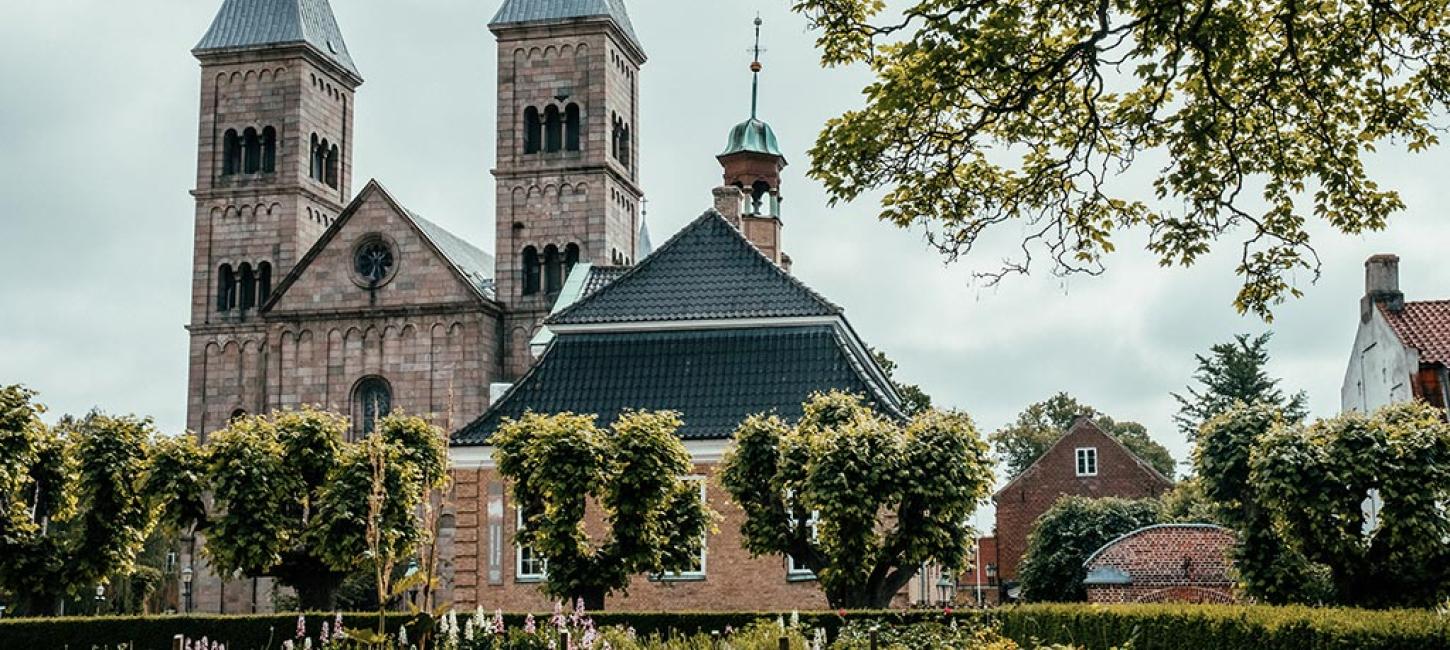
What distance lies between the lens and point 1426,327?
131 ft

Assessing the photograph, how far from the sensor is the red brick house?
62312 mm

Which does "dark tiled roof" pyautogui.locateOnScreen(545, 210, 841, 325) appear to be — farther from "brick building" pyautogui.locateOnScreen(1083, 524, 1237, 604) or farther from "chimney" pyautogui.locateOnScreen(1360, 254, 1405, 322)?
"chimney" pyautogui.locateOnScreen(1360, 254, 1405, 322)

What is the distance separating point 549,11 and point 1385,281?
32.9 m

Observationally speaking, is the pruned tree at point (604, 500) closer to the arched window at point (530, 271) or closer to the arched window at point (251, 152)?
the arched window at point (530, 271)

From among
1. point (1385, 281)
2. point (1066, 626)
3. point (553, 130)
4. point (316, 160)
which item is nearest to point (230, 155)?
point (316, 160)

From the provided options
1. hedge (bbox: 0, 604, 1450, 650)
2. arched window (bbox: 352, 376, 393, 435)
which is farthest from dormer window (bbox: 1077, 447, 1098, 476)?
hedge (bbox: 0, 604, 1450, 650)

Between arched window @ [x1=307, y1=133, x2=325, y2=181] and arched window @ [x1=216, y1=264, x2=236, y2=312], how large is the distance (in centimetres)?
484

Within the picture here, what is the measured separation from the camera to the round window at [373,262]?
59.9m

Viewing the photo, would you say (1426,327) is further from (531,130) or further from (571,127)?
(531,130)

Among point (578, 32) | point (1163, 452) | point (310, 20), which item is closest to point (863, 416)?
point (578, 32)

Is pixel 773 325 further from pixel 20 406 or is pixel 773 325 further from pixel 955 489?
pixel 20 406

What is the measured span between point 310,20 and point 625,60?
12.5 meters

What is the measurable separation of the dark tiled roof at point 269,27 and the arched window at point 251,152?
338 centimetres

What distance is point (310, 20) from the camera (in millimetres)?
66312
